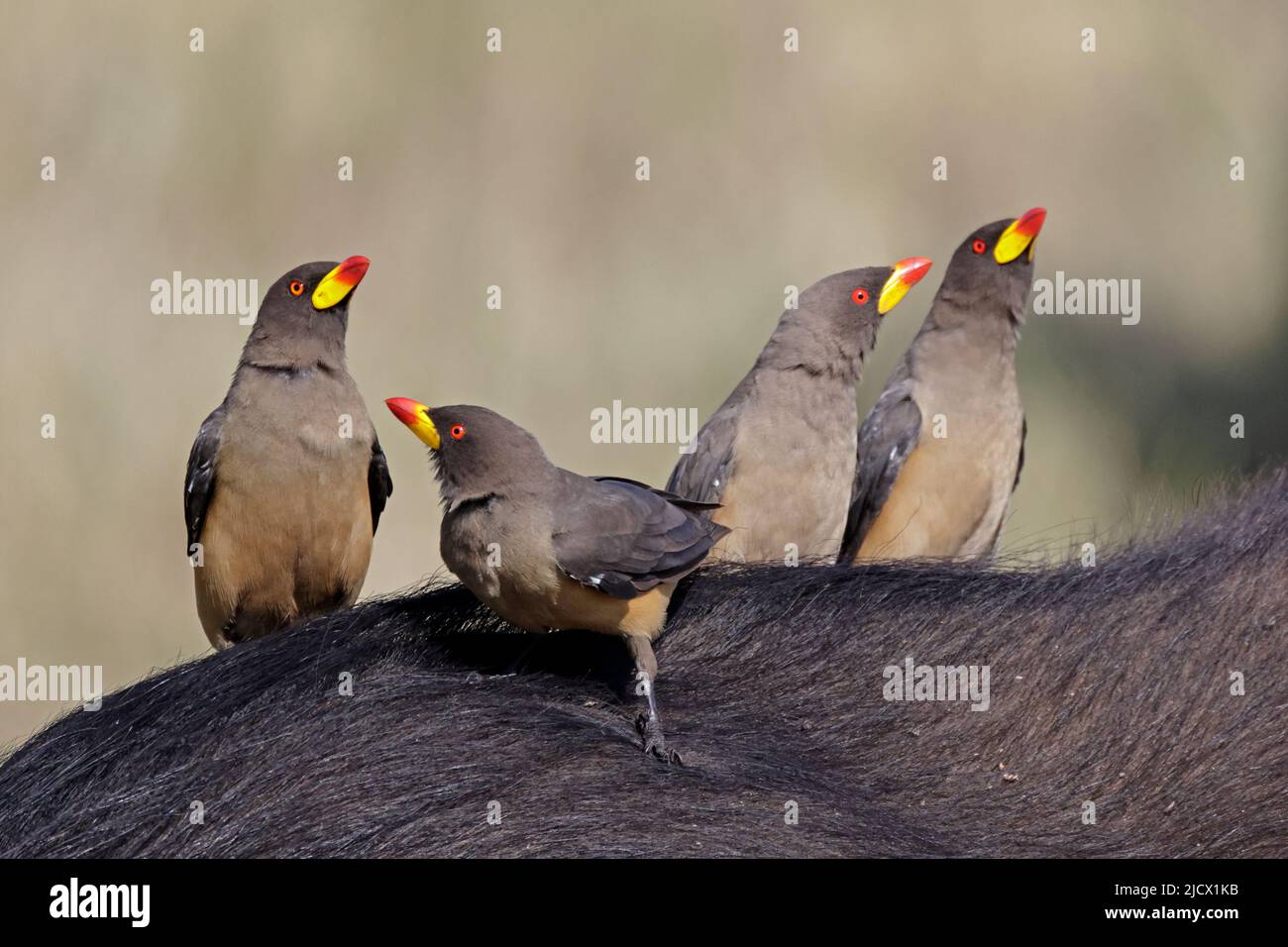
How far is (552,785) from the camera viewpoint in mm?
3703

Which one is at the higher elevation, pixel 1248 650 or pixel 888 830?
pixel 1248 650

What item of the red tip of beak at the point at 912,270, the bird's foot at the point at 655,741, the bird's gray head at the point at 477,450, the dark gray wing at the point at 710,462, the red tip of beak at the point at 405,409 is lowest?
the bird's foot at the point at 655,741

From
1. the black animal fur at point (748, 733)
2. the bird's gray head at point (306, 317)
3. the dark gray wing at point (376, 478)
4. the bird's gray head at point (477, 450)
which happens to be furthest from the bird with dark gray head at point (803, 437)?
the bird's gray head at point (477, 450)

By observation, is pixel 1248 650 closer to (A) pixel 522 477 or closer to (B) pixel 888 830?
(B) pixel 888 830

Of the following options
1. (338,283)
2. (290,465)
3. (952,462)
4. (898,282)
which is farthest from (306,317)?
(952,462)

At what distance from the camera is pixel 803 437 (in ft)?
19.4

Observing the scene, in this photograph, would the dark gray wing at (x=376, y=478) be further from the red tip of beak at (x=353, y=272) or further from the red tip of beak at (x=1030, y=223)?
the red tip of beak at (x=1030, y=223)

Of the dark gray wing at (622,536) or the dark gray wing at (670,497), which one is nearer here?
the dark gray wing at (622,536)

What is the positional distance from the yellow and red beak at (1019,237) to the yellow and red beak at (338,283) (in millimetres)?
2497

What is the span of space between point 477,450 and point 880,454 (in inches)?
112

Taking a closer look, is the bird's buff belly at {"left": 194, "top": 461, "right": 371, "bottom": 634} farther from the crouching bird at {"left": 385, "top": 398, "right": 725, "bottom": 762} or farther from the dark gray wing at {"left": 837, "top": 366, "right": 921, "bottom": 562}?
the dark gray wing at {"left": 837, "top": 366, "right": 921, "bottom": 562}

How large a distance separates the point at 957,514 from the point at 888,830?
3.09 meters

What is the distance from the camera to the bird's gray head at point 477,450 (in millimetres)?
4172
